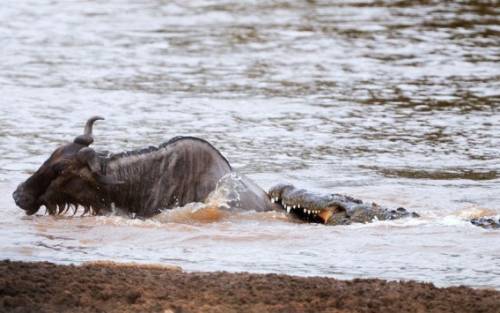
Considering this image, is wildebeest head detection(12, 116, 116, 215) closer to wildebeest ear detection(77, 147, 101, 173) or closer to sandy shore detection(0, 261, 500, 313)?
wildebeest ear detection(77, 147, 101, 173)

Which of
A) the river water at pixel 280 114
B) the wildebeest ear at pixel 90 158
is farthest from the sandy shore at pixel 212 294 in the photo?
the wildebeest ear at pixel 90 158

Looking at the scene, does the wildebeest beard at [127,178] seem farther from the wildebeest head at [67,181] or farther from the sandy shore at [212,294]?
the sandy shore at [212,294]

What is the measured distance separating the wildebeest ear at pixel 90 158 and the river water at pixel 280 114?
485mm

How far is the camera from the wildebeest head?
43.3ft

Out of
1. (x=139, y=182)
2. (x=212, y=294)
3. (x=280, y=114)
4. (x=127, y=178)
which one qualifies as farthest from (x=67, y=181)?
(x=280, y=114)

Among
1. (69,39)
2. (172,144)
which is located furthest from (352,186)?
(69,39)

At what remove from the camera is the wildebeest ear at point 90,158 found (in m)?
13.1

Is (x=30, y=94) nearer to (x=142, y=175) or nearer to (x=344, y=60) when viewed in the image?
(x=344, y=60)

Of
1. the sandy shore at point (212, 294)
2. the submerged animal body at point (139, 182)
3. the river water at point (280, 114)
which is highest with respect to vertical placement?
the sandy shore at point (212, 294)

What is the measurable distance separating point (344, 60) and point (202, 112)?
4.90 metres

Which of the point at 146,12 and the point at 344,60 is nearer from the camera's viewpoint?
the point at 344,60

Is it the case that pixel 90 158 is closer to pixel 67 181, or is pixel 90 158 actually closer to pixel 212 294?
pixel 67 181

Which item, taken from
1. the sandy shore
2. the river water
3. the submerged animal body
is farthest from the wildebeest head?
the sandy shore

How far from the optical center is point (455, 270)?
1111 centimetres
